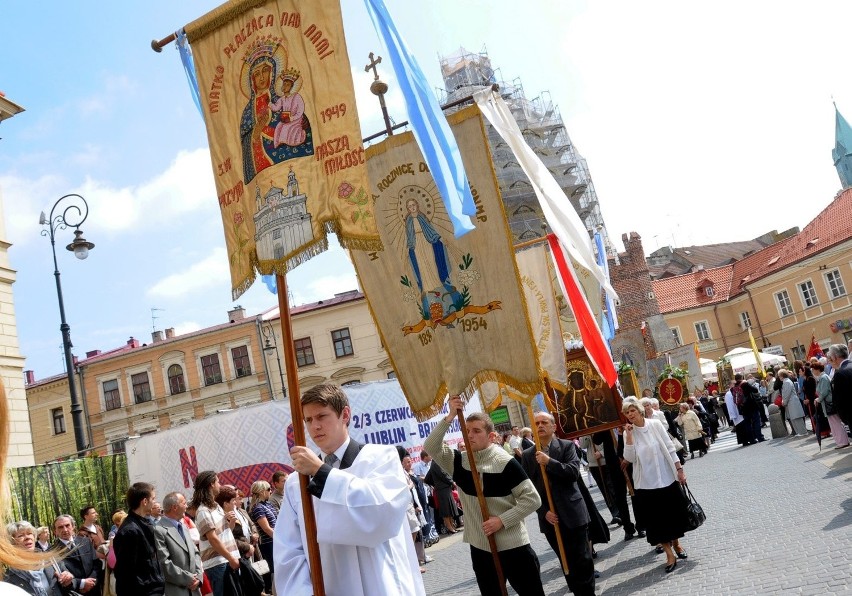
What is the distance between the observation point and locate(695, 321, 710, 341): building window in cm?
6500

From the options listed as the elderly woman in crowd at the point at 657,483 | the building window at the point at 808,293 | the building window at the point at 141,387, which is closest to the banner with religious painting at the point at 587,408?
the elderly woman in crowd at the point at 657,483

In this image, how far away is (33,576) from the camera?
7188 millimetres

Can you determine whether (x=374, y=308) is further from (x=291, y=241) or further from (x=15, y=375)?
(x=15, y=375)

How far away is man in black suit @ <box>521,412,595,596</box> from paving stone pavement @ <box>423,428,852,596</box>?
869 mm

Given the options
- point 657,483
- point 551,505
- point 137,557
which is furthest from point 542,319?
point 137,557

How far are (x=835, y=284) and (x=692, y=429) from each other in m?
35.6

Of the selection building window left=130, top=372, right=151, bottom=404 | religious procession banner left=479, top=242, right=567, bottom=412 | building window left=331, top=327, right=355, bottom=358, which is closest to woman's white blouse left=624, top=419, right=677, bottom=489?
religious procession banner left=479, top=242, right=567, bottom=412

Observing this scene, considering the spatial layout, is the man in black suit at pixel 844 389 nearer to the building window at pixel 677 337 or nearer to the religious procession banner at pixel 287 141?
the religious procession banner at pixel 287 141

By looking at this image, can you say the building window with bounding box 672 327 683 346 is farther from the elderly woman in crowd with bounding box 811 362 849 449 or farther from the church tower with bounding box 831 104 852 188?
the elderly woman in crowd with bounding box 811 362 849 449

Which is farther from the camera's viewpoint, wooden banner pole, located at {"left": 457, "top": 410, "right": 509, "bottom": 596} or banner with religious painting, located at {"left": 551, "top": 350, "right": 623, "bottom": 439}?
banner with religious painting, located at {"left": 551, "top": 350, "right": 623, "bottom": 439}

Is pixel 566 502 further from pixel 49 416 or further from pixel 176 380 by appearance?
pixel 49 416

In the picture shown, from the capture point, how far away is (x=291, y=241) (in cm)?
507

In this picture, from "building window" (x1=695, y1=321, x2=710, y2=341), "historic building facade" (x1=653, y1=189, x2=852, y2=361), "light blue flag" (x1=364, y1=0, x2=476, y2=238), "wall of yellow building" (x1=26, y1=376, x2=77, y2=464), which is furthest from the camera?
"building window" (x1=695, y1=321, x2=710, y2=341)

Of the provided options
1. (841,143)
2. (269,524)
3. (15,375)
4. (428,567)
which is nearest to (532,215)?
(15,375)
